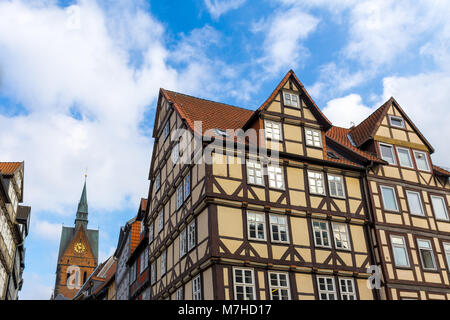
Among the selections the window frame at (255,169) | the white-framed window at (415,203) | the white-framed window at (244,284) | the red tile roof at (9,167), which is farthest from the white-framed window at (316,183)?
the red tile roof at (9,167)

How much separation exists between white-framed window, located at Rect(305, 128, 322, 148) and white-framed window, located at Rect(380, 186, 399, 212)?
374 centimetres

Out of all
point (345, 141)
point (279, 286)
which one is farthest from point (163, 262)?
point (345, 141)

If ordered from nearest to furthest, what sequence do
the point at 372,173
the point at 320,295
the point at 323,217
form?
the point at 320,295, the point at 323,217, the point at 372,173

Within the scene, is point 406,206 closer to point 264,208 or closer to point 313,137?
point 313,137

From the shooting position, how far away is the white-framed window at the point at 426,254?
22641 millimetres

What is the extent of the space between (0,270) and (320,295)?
20.3 meters

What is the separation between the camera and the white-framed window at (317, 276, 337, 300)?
→ 785 inches

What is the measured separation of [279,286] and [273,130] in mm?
7013

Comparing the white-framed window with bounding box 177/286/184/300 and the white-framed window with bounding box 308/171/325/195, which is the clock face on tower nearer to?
the white-framed window with bounding box 177/286/184/300

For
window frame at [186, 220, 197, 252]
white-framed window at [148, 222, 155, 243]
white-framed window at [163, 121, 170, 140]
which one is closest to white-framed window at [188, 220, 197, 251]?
window frame at [186, 220, 197, 252]

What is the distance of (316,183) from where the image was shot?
72.9ft

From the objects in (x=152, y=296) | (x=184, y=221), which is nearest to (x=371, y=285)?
(x=184, y=221)
